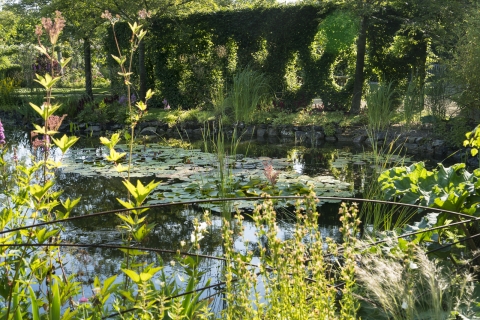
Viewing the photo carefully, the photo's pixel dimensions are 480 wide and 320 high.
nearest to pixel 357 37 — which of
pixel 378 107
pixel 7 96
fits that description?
pixel 378 107

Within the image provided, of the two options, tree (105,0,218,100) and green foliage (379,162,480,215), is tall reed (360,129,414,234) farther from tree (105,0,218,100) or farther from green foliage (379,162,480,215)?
tree (105,0,218,100)

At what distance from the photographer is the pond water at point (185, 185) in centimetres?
463

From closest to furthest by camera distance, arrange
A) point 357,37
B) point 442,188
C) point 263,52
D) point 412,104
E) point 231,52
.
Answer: point 442,188
point 412,104
point 357,37
point 263,52
point 231,52

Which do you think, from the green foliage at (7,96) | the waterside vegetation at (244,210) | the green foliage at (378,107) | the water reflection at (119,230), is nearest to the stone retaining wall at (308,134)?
the waterside vegetation at (244,210)

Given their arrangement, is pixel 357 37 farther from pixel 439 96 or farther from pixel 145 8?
pixel 145 8

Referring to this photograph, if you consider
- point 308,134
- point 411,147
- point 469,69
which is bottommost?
point 411,147

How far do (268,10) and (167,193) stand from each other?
28.6 feet

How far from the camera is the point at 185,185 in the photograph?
6.44 metres

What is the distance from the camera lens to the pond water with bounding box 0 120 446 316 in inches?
182

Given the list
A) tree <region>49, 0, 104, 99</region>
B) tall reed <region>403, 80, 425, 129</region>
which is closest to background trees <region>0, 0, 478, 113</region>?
tree <region>49, 0, 104, 99</region>

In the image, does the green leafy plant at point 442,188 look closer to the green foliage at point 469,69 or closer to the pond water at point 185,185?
the pond water at point 185,185

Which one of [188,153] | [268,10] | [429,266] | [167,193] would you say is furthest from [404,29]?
[429,266]

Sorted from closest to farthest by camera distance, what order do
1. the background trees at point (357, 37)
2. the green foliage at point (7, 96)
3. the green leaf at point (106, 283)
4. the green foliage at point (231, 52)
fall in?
1. the green leaf at point (106, 283)
2. the background trees at point (357, 37)
3. the green foliage at point (231, 52)
4. the green foliage at point (7, 96)

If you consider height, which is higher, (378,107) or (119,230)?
(378,107)
